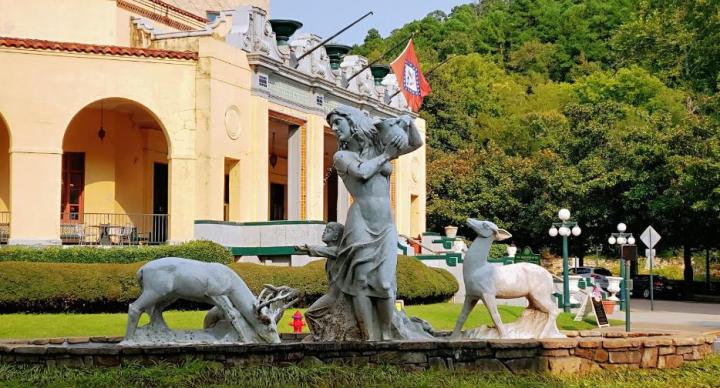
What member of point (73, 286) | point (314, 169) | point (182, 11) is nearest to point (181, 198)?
point (314, 169)

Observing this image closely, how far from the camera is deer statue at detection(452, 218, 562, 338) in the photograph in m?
11.8

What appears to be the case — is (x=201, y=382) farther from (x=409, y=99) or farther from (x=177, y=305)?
(x=409, y=99)

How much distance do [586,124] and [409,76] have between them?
15.6 metres

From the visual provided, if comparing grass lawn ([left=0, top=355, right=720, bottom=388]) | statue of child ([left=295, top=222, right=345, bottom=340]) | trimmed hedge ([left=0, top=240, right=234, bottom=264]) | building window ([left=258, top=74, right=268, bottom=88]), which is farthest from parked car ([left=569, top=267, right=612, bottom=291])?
grass lawn ([left=0, top=355, right=720, bottom=388])

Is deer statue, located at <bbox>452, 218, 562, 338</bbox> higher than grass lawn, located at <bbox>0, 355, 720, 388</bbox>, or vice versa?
deer statue, located at <bbox>452, 218, 562, 338</bbox>

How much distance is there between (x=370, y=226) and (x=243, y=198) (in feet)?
60.9

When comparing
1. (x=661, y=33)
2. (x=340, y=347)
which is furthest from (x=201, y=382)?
(x=661, y=33)

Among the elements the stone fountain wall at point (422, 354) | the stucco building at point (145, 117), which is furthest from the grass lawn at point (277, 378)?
the stucco building at point (145, 117)

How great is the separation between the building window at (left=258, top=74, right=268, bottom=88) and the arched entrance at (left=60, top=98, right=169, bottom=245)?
3049mm

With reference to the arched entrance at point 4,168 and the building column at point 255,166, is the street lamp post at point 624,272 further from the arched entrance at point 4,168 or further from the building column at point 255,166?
the arched entrance at point 4,168

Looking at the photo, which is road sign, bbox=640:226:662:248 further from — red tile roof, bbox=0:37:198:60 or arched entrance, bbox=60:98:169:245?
red tile roof, bbox=0:37:198:60

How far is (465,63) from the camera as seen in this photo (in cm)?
7075

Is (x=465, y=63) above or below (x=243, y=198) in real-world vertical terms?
above

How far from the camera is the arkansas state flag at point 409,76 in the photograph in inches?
1404
